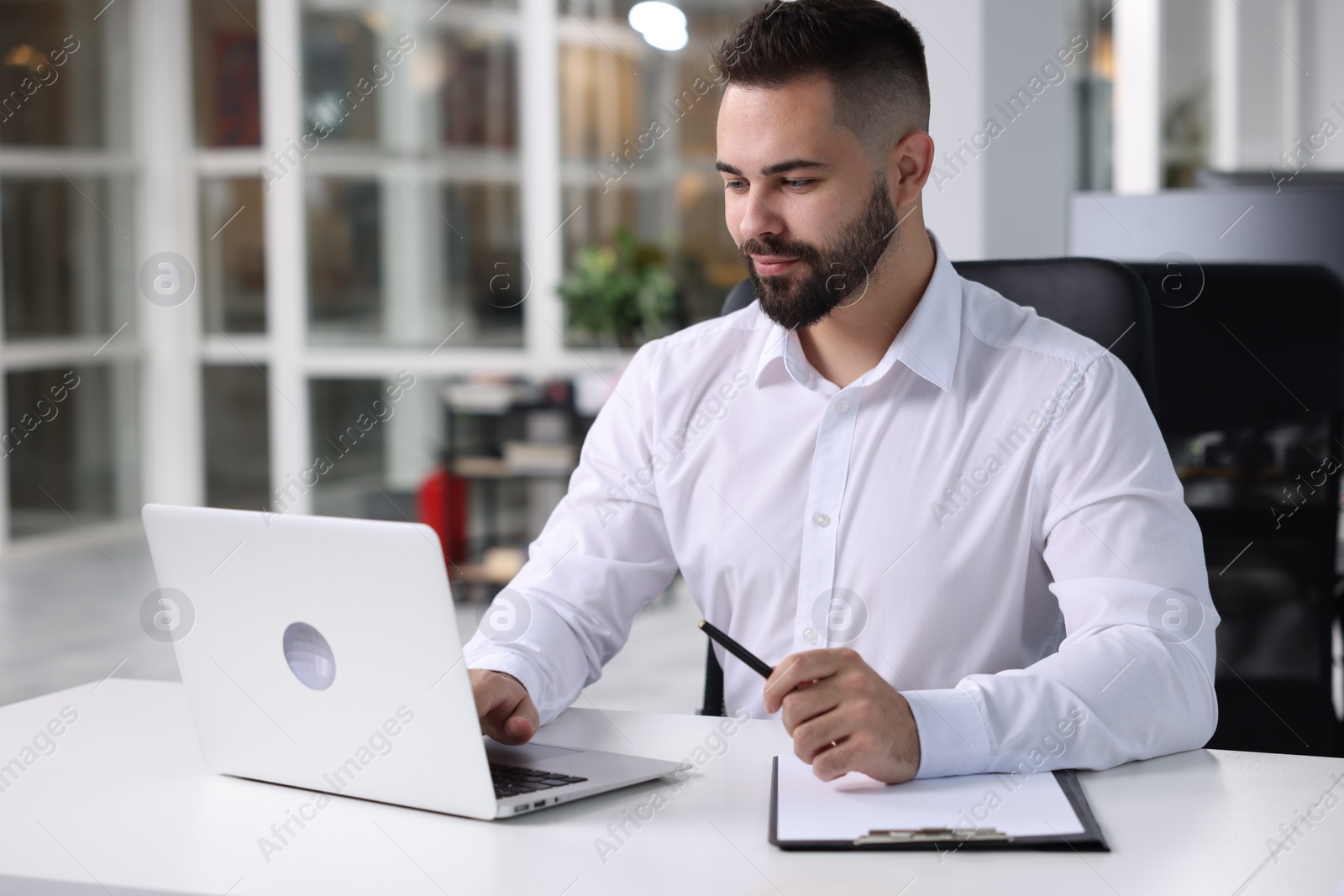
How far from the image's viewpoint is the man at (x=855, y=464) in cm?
133

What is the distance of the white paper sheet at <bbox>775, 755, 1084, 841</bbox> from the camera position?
965 millimetres

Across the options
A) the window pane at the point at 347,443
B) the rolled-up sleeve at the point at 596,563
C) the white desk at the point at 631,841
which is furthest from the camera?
the window pane at the point at 347,443

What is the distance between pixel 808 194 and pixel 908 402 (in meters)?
0.25

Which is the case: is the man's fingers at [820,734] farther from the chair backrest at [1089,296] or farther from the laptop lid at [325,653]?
the chair backrest at [1089,296]

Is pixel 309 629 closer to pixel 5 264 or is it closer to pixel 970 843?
pixel 970 843

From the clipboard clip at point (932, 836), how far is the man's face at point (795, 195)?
0.68 m

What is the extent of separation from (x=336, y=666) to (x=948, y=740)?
49 centimetres

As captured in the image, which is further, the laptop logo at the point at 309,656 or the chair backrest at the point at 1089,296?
the chair backrest at the point at 1089,296

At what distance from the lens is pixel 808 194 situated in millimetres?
1441

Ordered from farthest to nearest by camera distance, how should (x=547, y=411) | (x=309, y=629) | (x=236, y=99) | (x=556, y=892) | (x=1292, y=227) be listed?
1. (x=236, y=99)
2. (x=547, y=411)
3. (x=1292, y=227)
4. (x=309, y=629)
5. (x=556, y=892)

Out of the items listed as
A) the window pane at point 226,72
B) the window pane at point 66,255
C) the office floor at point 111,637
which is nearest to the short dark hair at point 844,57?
the office floor at point 111,637

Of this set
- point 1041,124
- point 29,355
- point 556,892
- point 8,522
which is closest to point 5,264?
point 29,355

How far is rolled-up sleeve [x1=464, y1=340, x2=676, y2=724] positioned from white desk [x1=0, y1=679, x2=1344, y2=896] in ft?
0.70

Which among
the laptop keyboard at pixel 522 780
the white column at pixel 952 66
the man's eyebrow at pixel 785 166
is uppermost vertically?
the white column at pixel 952 66
